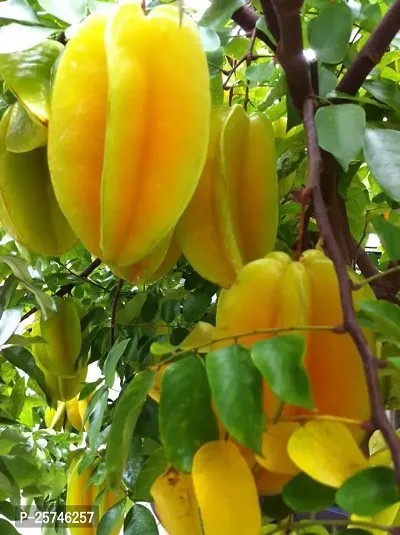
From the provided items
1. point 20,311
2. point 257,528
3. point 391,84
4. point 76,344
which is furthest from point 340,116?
point 76,344

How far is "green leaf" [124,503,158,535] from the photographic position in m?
0.62

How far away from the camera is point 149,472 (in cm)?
57

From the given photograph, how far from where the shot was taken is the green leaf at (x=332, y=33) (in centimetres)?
60

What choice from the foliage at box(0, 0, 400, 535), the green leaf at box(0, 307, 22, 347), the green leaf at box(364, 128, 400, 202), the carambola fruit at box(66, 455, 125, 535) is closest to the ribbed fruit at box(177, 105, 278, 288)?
the foliage at box(0, 0, 400, 535)

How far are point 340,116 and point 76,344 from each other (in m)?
0.64

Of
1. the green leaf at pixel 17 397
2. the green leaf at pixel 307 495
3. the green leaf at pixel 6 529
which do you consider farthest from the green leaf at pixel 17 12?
the green leaf at pixel 17 397

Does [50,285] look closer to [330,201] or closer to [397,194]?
[330,201]

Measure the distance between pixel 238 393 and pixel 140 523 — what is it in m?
0.31

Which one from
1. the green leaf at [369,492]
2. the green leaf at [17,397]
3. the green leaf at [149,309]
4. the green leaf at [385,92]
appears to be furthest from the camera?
the green leaf at [17,397]

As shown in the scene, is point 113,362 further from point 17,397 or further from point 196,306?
point 17,397

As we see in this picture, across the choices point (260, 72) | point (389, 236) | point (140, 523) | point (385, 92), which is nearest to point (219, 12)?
point (260, 72)

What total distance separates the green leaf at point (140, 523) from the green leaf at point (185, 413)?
0.25 m

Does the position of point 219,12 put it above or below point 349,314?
above

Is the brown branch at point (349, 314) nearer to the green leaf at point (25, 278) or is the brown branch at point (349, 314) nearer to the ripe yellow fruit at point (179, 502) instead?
the ripe yellow fruit at point (179, 502)
